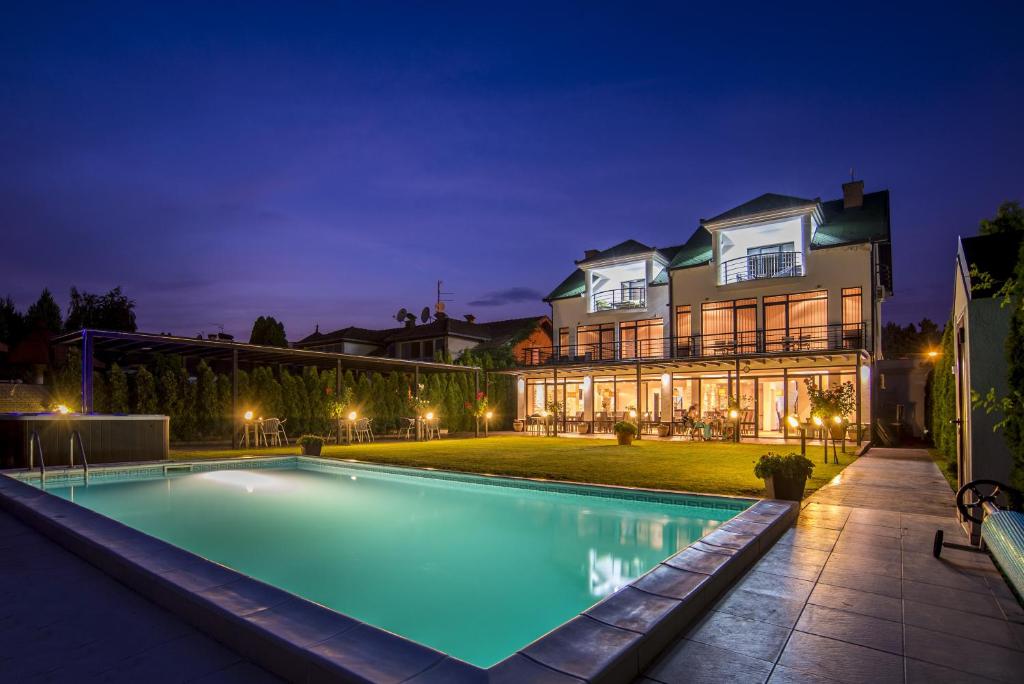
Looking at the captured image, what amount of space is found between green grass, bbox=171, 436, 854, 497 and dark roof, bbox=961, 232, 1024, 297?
3.07 meters

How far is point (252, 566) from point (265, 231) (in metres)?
25.0

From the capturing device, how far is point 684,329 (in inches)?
823

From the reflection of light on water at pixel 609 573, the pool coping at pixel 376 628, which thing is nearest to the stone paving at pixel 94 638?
the pool coping at pixel 376 628

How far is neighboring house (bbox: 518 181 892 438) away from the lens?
17484mm

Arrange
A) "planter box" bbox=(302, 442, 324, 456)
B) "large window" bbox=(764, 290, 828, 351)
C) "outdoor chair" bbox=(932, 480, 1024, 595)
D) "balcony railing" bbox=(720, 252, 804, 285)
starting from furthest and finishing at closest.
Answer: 1. "balcony railing" bbox=(720, 252, 804, 285)
2. "large window" bbox=(764, 290, 828, 351)
3. "planter box" bbox=(302, 442, 324, 456)
4. "outdoor chair" bbox=(932, 480, 1024, 595)

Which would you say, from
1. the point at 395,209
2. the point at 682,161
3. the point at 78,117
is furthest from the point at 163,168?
the point at 682,161

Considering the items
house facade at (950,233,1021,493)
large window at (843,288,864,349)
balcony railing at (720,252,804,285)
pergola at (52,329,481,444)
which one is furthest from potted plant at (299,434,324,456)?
large window at (843,288,864,349)

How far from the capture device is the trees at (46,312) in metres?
27.4

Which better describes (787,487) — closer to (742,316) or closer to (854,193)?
(742,316)

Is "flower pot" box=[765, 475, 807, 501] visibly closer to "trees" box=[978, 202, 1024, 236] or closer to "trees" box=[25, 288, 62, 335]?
"trees" box=[978, 202, 1024, 236]

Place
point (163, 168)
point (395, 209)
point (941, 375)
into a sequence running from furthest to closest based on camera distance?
point (395, 209), point (163, 168), point (941, 375)

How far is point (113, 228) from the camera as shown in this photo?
92.3 ft

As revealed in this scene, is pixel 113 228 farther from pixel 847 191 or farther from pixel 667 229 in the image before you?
pixel 667 229

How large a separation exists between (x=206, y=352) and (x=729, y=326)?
679 inches
